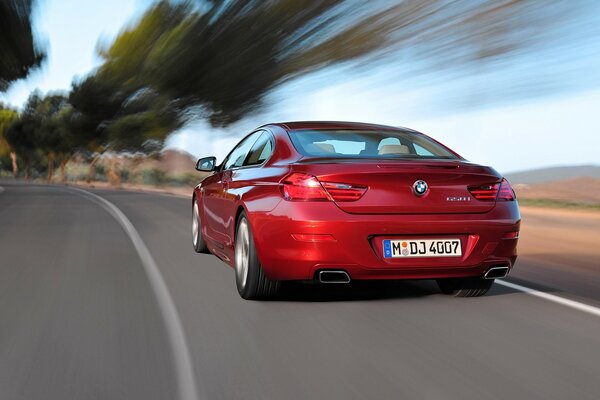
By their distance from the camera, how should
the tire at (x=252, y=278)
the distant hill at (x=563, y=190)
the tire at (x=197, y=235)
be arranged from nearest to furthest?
the tire at (x=252, y=278) < the tire at (x=197, y=235) < the distant hill at (x=563, y=190)

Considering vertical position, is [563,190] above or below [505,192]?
below

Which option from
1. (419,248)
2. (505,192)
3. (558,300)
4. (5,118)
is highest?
(5,118)

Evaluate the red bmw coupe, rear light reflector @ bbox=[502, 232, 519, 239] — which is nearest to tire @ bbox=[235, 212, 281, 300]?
the red bmw coupe

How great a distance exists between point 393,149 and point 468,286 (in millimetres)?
1303

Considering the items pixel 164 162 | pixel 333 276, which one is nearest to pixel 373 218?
pixel 333 276

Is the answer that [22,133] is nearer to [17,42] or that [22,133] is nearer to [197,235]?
[17,42]

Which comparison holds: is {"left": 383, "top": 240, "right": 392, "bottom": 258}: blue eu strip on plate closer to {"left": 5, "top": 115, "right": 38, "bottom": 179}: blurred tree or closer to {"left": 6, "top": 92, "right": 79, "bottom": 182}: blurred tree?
{"left": 6, "top": 92, "right": 79, "bottom": 182}: blurred tree

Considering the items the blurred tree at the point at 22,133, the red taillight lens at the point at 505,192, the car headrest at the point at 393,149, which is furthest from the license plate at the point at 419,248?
the blurred tree at the point at 22,133

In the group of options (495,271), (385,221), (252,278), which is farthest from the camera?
(252,278)

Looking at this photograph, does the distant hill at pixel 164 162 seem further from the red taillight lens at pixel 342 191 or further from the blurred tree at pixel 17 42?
the red taillight lens at pixel 342 191

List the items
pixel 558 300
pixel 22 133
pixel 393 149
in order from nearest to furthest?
pixel 393 149 → pixel 558 300 → pixel 22 133

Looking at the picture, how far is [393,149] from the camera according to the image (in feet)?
19.0

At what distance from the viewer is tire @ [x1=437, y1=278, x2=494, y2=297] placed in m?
5.95

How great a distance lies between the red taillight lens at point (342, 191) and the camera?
5094 mm
